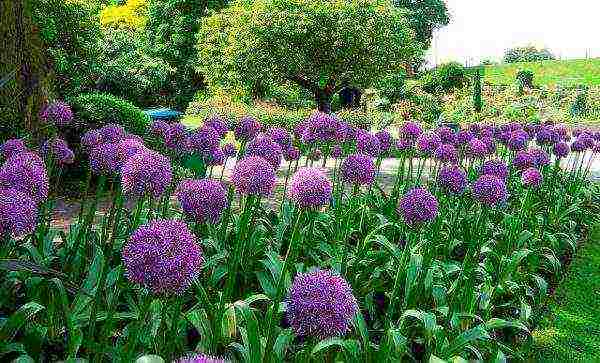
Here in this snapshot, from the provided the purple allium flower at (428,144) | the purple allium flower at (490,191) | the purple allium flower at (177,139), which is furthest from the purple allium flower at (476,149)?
the purple allium flower at (177,139)

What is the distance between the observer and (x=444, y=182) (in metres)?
3.99

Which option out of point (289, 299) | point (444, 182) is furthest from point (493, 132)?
point (289, 299)

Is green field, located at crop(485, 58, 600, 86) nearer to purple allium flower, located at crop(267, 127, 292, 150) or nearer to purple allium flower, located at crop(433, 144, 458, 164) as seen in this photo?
purple allium flower, located at crop(433, 144, 458, 164)

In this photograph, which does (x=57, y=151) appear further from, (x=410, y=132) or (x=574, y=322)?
(x=574, y=322)

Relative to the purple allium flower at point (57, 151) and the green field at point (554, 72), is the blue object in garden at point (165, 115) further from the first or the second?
the green field at point (554, 72)

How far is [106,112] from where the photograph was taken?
891cm

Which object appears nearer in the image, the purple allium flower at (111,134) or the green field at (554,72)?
the purple allium flower at (111,134)

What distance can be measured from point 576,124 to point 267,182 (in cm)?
2876

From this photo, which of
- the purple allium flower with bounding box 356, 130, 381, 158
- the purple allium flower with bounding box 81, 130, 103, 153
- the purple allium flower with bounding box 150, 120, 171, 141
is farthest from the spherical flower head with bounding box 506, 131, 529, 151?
the purple allium flower with bounding box 81, 130, 103, 153

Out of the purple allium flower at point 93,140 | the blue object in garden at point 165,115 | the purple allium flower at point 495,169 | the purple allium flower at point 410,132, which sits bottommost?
the blue object in garden at point 165,115

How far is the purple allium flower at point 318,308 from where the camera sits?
71.3 inches

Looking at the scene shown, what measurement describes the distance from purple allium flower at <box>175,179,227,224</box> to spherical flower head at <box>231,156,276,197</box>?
0.21 metres

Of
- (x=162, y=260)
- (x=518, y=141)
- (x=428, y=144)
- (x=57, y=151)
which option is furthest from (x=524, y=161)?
(x=162, y=260)

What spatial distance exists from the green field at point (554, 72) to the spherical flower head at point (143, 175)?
40008 millimetres
